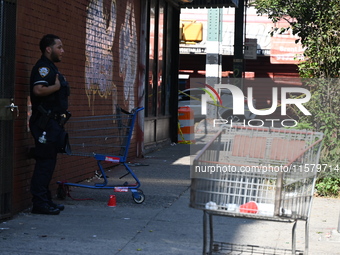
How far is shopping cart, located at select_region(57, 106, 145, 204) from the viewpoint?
27.4ft

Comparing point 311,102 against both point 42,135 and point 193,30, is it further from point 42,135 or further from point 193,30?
point 193,30

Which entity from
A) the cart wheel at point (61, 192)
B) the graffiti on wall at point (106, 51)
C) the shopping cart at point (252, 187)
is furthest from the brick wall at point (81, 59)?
the shopping cart at point (252, 187)

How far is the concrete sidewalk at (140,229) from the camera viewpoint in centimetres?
625

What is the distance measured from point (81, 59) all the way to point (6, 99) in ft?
10.5

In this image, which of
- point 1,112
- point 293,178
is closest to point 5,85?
point 1,112

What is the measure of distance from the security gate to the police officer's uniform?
32 centimetres

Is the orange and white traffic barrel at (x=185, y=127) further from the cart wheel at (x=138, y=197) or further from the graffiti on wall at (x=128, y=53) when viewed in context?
the cart wheel at (x=138, y=197)

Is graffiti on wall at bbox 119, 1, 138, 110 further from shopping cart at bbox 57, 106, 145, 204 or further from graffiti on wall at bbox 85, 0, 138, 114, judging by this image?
shopping cart at bbox 57, 106, 145, 204

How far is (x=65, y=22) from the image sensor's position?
9305 mm

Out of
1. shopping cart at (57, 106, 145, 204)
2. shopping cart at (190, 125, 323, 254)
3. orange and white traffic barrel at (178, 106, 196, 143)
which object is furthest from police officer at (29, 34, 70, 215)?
orange and white traffic barrel at (178, 106, 196, 143)

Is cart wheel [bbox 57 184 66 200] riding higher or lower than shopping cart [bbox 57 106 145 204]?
lower

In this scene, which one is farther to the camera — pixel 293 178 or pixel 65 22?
pixel 65 22

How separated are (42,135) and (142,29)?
7451 mm

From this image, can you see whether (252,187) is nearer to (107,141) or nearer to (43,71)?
(43,71)
